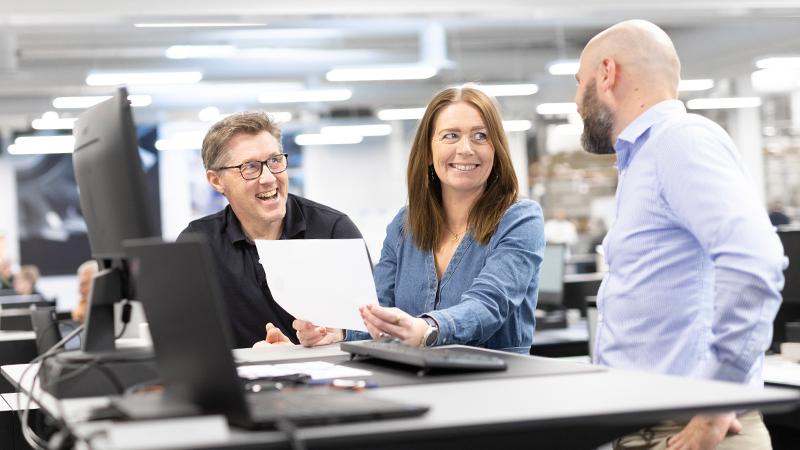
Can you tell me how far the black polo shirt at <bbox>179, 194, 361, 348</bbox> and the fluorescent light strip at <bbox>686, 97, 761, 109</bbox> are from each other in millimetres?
10682

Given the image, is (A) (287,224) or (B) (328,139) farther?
(B) (328,139)

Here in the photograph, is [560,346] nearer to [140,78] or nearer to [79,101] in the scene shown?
[140,78]

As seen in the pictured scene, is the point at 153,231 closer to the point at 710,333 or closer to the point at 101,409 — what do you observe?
the point at 101,409

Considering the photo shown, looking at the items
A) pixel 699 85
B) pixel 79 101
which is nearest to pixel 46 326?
pixel 79 101

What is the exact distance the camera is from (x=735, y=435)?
4.76 ft

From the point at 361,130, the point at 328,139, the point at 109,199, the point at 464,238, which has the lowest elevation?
the point at 464,238

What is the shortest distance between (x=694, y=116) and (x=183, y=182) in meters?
12.0

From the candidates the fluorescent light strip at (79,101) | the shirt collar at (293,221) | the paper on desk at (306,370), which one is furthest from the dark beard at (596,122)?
the fluorescent light strip at (79,101)

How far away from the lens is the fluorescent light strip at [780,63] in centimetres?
1104

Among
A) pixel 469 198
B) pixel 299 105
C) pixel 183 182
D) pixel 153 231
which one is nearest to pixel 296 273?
pixel 153 231

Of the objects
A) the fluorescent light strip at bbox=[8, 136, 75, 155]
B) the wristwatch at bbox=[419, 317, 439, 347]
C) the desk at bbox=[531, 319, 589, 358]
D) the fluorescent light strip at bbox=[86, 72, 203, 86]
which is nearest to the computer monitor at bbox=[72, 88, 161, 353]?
the wristwatch at bbox=[419, 317, 439, 347]

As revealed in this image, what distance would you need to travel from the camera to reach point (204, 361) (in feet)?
3.22

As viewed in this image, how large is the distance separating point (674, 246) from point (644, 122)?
296 mm

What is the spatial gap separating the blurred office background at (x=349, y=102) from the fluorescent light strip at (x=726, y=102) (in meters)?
0.02
